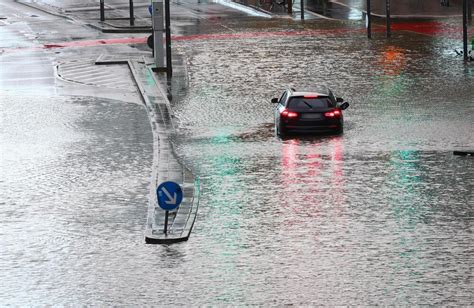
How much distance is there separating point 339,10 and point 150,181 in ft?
175

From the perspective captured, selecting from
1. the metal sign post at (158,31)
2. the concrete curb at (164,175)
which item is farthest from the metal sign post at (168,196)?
the metal sign post at (158,31)

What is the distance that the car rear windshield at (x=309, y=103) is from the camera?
34312mm

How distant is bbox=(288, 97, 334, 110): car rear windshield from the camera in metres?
34.3

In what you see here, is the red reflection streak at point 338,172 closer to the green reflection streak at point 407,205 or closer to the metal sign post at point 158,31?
the green reflection streak at point 407,205

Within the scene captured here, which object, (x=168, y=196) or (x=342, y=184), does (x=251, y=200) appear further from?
(x=168, y=196)

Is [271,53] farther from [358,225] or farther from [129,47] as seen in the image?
[358,225]

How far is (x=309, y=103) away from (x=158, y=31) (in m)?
16.5

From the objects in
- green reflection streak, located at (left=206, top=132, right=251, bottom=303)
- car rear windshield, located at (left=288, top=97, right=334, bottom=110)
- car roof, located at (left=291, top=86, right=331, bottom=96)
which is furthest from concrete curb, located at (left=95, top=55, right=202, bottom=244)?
car roof, located at (left=291, top=86, right=331, bottom=96)

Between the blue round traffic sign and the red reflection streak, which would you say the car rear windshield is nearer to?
the red reflection streak

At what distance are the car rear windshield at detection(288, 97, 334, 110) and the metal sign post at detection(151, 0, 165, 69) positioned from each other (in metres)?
15.9

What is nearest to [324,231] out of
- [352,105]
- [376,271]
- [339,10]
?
[376,271]

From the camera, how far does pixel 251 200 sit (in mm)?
Answer: 24984

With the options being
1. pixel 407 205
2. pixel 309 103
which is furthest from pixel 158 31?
pixel 407 205

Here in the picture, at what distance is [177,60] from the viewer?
178ft
